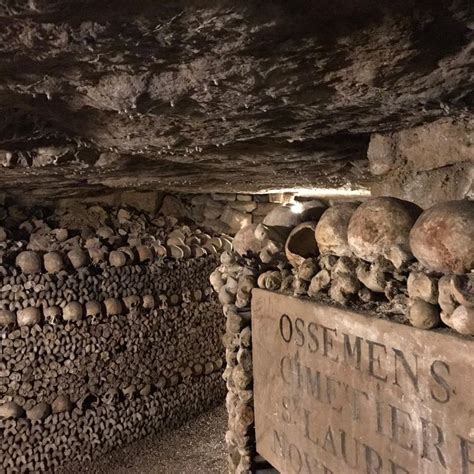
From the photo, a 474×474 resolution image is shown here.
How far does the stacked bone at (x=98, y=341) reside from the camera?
3877mm

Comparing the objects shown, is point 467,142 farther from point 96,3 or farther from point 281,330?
point 96,3

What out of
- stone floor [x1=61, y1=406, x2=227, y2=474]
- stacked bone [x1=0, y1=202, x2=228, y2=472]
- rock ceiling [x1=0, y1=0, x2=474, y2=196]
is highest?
rock ceiling [x1=0, y1=0, x2=474, y2=196]

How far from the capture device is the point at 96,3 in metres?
0.98

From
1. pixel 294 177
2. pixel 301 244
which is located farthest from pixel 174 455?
pixel 301 244

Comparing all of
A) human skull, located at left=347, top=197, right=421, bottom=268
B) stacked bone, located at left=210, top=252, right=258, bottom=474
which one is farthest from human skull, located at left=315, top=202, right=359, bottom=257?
stacked bone, located at left=210, top=252, right=258, bottom=474

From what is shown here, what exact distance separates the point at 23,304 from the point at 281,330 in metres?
2.64

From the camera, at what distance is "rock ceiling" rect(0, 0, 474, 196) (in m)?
1.05

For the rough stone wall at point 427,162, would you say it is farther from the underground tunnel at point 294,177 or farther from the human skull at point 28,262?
the human skull at point 28,262

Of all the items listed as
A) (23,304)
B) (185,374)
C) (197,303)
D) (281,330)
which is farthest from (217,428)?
(281,330)

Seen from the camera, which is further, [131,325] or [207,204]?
[207,204]

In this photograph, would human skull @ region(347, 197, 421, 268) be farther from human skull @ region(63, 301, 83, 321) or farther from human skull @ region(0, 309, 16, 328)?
human skull @ region(0, 309, 16, 328)

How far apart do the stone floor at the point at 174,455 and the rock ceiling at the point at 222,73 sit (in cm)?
284

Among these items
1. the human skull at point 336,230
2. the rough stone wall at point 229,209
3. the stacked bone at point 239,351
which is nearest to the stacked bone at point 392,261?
the human skull at point 336,230

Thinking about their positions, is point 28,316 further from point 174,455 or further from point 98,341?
point 174,455
